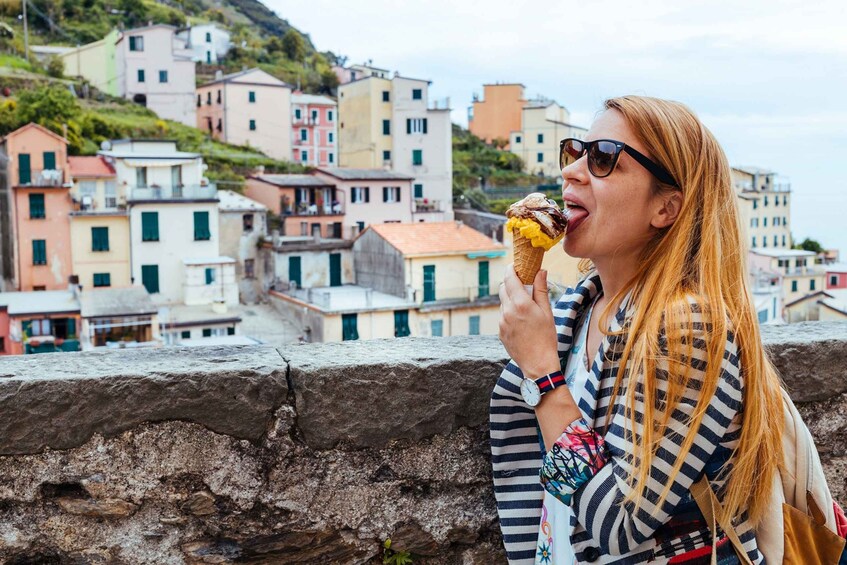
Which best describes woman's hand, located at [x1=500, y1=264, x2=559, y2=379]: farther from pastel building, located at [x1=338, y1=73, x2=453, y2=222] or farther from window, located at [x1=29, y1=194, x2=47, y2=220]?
pastel building, located at [x1=338, y1=73, x2=453, y2=222]

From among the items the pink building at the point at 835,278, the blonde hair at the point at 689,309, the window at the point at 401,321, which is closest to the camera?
the blonde hair at the point at 689,309

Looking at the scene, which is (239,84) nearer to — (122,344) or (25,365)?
(122,344)

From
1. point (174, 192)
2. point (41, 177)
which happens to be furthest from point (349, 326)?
point (41, 177)

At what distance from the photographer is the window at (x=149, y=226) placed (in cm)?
3281

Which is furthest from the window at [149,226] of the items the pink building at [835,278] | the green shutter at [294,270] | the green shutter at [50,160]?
the pink building at [835,278]

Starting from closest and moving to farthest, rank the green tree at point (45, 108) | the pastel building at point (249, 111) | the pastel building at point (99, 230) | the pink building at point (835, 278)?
the pastel building at point (99, 230) → the green tree at point (45, 108) → the pink building at point (835, 278) → the pastel building at point (249, 111)

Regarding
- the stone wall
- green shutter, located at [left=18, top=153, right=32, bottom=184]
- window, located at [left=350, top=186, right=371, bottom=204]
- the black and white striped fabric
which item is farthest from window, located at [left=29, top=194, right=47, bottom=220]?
the black and white striped fabric

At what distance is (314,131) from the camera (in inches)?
2205

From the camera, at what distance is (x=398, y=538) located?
7.29ft

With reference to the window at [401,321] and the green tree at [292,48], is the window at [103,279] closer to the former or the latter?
the window at [401,321]

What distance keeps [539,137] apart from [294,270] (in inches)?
1272

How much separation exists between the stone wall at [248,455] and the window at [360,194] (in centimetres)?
3950

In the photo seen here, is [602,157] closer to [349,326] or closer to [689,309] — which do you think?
[689,309]

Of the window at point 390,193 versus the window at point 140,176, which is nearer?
the window at point 140,176
